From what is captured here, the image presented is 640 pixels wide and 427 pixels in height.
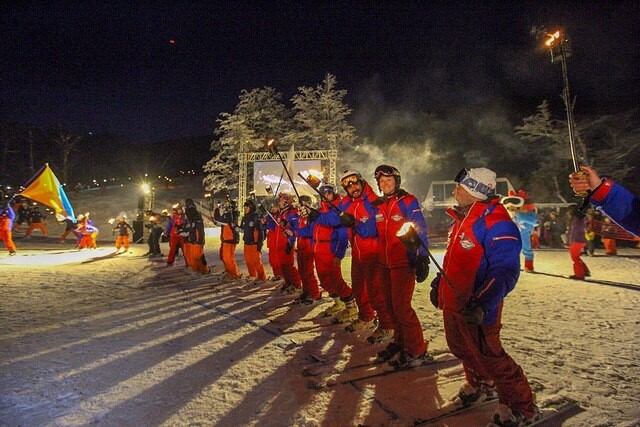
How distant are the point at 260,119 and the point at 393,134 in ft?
48.0

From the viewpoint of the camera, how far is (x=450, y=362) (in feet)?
13.9

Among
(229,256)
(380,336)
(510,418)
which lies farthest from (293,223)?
(510,418)

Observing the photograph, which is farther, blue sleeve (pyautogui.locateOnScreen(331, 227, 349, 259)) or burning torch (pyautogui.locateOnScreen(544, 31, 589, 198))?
blue sleeve (pyautogui.locateOnScreen(331, 227, 349, 259))

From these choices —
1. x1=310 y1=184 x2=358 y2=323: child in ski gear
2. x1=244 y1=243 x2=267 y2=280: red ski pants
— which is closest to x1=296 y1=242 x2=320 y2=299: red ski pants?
x1=310 y1=184 x2=358 y2=323: child in ski gear

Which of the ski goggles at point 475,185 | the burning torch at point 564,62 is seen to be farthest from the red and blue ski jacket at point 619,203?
the burning torch at point 564,62

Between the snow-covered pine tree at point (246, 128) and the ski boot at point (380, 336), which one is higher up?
the snow-covered pine tree at point (246, 128)

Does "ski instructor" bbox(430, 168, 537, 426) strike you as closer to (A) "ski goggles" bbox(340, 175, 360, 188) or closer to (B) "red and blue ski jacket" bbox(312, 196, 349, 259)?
(A) "ski goggles" bbox(340, 175, 360, 188)

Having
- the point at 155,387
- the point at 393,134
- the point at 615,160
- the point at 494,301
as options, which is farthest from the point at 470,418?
the point at 393,134

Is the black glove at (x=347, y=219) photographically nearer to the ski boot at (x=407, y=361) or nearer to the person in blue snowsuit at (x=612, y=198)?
the ski boot at (x=407, y=361)

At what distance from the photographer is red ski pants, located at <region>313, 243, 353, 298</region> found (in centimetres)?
617

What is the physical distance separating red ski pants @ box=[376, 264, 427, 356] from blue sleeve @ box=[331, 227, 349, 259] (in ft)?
6.23

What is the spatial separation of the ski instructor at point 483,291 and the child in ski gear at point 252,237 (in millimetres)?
6307

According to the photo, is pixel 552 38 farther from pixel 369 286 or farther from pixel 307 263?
pixel 307 263

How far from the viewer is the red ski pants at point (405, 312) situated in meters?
4.11
